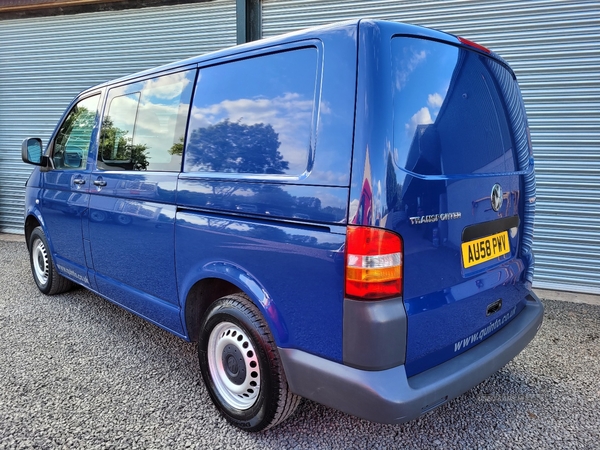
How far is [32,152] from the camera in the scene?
4031mm

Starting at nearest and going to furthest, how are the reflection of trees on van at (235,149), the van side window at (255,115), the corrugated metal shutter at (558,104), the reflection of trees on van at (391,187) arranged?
the reflection of trees on van at (391,187) < the van side window at (255,115) < the reflection of trees on van at (235,149) < the corrugated metal shutter at (558,104)

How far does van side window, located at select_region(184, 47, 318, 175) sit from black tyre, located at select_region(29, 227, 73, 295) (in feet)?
8.68

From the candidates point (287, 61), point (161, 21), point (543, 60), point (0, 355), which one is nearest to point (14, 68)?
point (161, 21)

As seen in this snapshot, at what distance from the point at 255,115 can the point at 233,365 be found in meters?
1.30

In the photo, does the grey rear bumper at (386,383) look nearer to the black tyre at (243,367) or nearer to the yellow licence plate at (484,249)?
the black tyre at (243,367)

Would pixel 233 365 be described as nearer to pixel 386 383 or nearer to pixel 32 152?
pixel 386 383

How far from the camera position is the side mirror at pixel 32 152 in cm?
398

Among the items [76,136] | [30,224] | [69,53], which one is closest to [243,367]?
[76,136]

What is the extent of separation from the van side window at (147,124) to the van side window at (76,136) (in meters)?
0.28

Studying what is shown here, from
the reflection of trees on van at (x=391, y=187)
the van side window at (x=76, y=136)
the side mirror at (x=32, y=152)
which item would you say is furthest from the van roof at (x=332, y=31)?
the side mirror at (x=32, y=152)

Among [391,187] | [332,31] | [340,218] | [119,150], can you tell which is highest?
[332,31]

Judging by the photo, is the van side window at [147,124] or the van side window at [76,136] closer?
the van side window at [147,124]

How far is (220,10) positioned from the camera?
20.2 ft

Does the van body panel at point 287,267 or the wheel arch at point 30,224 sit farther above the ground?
the van body panel at point 287,267
